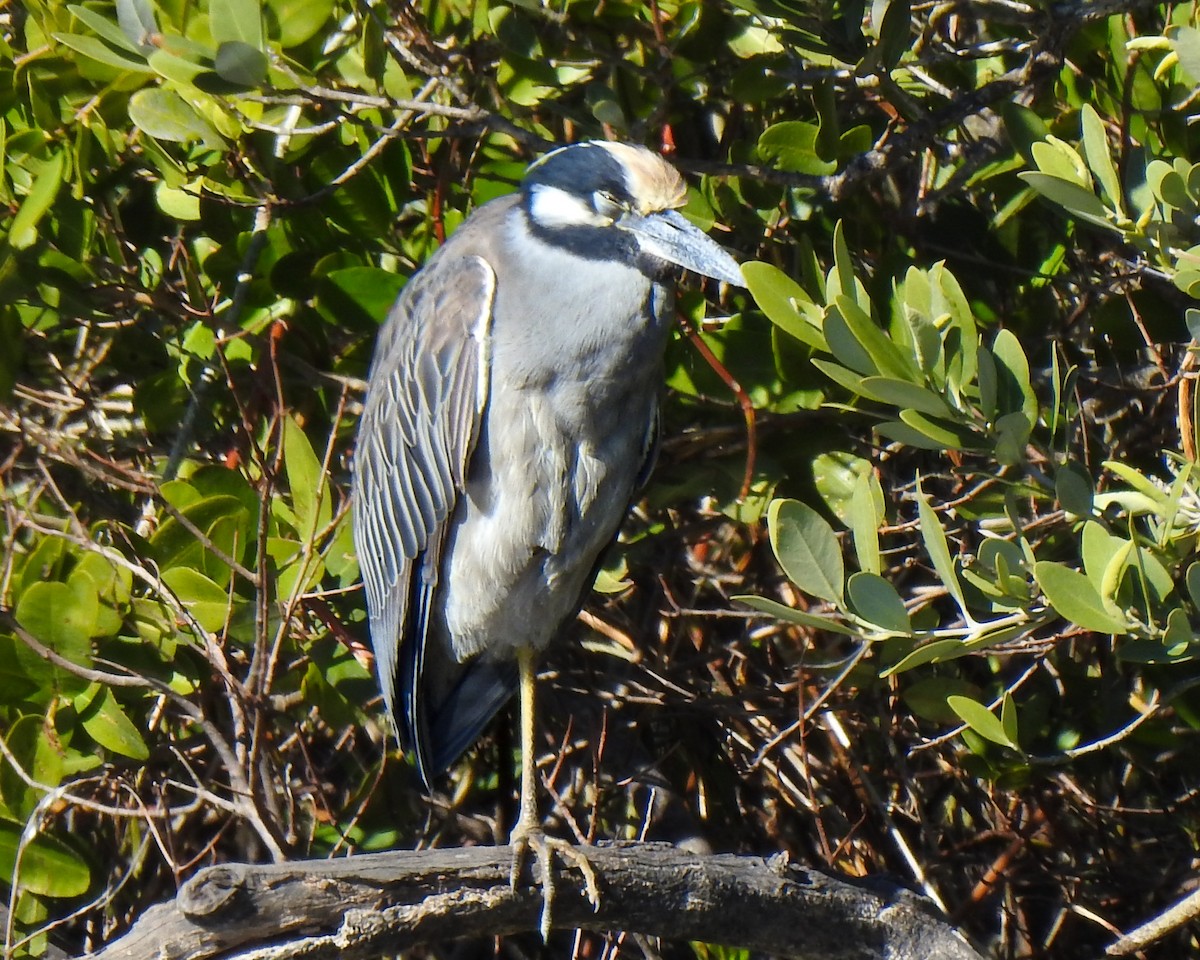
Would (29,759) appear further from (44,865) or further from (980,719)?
(980,719)

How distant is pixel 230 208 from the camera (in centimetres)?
231

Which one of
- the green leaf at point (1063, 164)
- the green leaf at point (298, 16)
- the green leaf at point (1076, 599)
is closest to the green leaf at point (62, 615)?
the green leaf at point (298, 16)

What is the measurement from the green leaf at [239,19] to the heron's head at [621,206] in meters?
0.53

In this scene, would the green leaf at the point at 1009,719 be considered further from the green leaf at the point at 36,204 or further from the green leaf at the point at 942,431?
the green leaf at the point at 36,204

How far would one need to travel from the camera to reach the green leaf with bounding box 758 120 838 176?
6.70 feet

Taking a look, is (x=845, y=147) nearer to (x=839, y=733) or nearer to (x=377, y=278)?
(x=377, y=278)

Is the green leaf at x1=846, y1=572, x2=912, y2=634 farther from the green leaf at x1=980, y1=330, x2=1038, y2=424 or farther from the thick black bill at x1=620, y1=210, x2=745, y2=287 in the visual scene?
the thick black bill at x1=620, y1=210, x2=745, y2=287

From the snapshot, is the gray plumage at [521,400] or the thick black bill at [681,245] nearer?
the thick black bill at [681,245]

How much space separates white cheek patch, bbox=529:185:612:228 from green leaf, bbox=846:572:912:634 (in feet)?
2.66

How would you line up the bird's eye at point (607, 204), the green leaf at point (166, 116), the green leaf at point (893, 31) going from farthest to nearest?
the bird's eye at point (607, 204), the green leaf at point (166, 116), the green leaf at point (893, 31)

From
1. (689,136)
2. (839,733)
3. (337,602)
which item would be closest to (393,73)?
(689,136)

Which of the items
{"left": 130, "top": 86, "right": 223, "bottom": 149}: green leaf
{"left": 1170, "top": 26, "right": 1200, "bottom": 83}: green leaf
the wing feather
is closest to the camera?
{"left": 1170, "top": 26, "right": 1200, "bottom": 83}: green leaf

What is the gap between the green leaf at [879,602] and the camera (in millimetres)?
1636

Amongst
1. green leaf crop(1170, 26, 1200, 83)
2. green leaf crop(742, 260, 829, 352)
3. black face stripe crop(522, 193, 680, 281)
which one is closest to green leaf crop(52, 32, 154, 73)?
black face stripe crop(522, 193, 680, 281)
